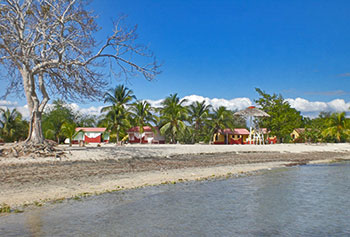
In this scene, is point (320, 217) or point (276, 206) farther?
point (276, 206)

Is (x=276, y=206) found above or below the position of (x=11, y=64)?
below

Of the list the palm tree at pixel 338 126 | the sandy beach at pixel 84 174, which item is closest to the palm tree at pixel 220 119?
the palm tree at pixel 338 126

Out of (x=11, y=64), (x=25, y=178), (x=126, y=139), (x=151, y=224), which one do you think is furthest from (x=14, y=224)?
(x=126, y=139)

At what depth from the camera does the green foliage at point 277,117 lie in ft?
148

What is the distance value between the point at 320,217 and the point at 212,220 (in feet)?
10.5

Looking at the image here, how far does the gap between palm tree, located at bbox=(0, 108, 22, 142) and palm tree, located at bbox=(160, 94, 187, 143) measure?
17.4m

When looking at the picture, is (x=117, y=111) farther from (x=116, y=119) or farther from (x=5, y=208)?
(x=5, y=208)

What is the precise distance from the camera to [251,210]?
964 centimetres

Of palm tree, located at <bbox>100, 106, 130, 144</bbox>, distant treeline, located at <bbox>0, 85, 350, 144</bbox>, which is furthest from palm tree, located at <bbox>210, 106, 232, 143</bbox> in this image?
palm tree, located at <bbox>100, 106, 130, 144</bbox>

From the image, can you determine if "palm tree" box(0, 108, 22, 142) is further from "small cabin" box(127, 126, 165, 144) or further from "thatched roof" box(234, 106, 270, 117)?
"thatched roof" box(234, 106, 270, 117)

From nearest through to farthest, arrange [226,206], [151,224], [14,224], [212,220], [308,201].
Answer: [14,224]
[151,224]
[212,220]
[226,206]
[308,201]

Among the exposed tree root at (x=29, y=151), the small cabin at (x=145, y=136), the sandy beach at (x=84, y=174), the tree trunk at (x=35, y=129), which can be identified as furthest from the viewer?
the small cabin at (x=145, y=136)

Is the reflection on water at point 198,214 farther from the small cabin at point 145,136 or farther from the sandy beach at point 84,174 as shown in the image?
the small cabin at point 145,136

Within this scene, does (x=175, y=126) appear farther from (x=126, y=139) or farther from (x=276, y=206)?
(x=276, y=206)
